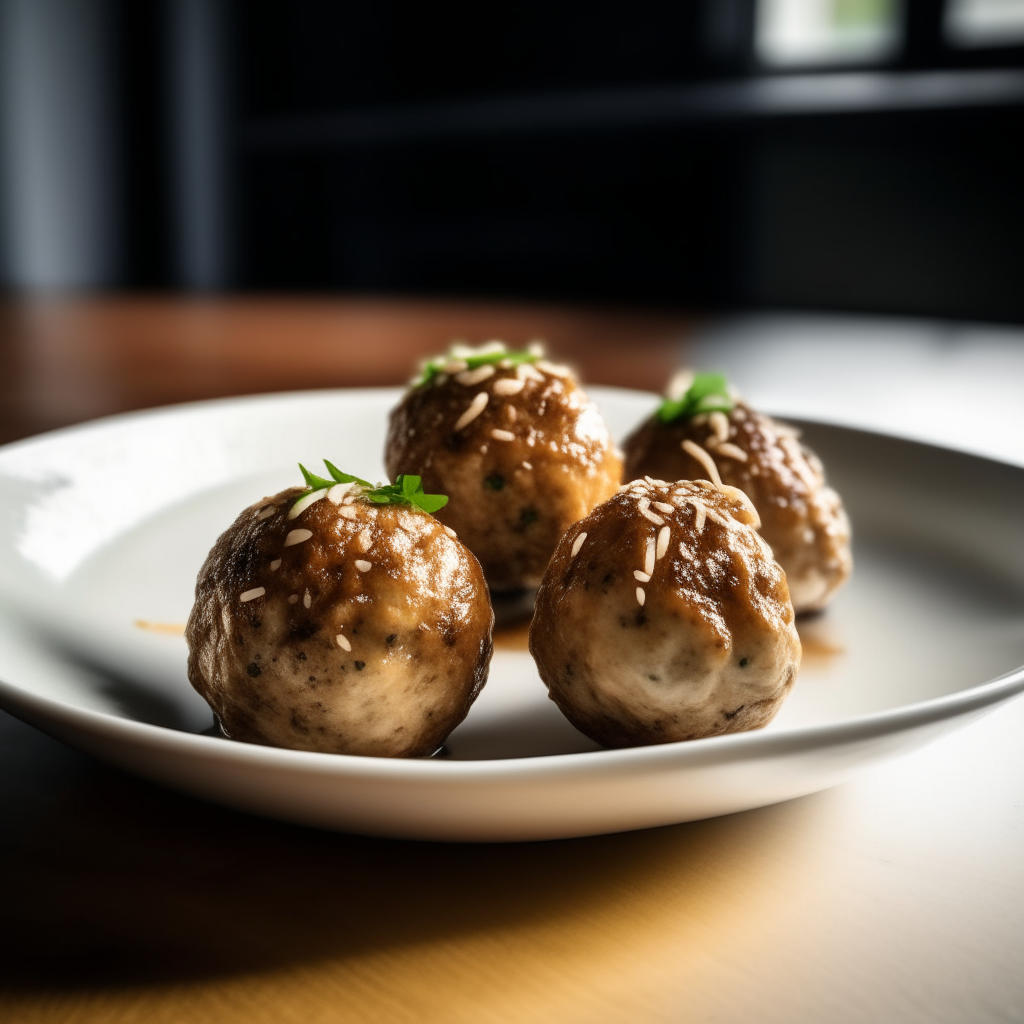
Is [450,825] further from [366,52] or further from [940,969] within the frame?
[366,52]

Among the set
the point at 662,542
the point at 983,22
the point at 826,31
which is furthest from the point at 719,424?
the point at 826,31

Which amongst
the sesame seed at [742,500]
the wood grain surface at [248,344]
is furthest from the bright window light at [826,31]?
the sesame seed at [742,500]

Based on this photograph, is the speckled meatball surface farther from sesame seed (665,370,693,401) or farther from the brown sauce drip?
the brown sauce drip

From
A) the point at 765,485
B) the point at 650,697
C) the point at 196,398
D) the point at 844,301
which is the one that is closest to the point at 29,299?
the point at 196,398

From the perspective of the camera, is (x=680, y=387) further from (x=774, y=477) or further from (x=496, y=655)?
(x=496, y=655)

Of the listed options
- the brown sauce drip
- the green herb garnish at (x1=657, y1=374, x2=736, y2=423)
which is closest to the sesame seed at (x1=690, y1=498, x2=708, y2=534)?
the green herb garnish at (x1=657, y1=374, x2=736, y2=423)

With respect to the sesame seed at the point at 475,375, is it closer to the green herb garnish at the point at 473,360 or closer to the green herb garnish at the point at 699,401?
the green herb garnish at the point at 473,360
